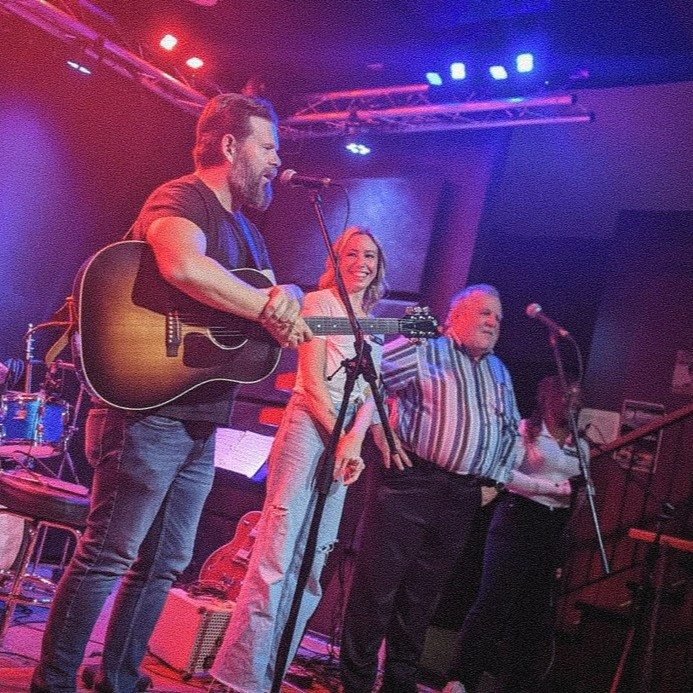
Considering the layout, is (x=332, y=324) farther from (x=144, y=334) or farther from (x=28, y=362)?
(x=28, y=362)

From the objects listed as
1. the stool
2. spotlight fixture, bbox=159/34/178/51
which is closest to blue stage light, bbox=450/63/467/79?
spotlight fixture, bbox=159/34/178/51

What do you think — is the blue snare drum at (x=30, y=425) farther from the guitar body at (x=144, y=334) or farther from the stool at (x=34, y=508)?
the guitar body at (x=144, y=334)

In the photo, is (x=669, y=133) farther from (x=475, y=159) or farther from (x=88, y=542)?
(x=88, y=542)

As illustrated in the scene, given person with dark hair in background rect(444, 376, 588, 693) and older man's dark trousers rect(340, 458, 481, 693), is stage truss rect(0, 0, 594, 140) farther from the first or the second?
older man's dark trousers rect(340, 458, 481, 693)

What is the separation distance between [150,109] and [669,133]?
4.80m

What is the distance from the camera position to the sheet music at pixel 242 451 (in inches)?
213

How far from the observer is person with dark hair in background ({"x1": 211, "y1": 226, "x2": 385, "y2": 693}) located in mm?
3092

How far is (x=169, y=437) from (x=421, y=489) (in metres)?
1.56

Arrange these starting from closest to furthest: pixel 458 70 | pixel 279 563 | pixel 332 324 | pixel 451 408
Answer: pixel 332 324
pixel 279 563
pixel 451 408
pixel 458 70

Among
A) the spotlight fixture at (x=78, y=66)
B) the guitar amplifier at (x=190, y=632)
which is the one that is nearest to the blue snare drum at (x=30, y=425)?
the guitar amplifier at (x=190, y=632)

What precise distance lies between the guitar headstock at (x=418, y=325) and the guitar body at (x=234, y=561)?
5.82ft

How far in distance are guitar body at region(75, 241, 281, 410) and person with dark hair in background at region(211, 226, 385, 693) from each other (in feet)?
2.30

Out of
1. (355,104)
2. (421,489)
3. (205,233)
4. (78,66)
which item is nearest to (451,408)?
(421,489)

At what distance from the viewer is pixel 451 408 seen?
3.65 m
